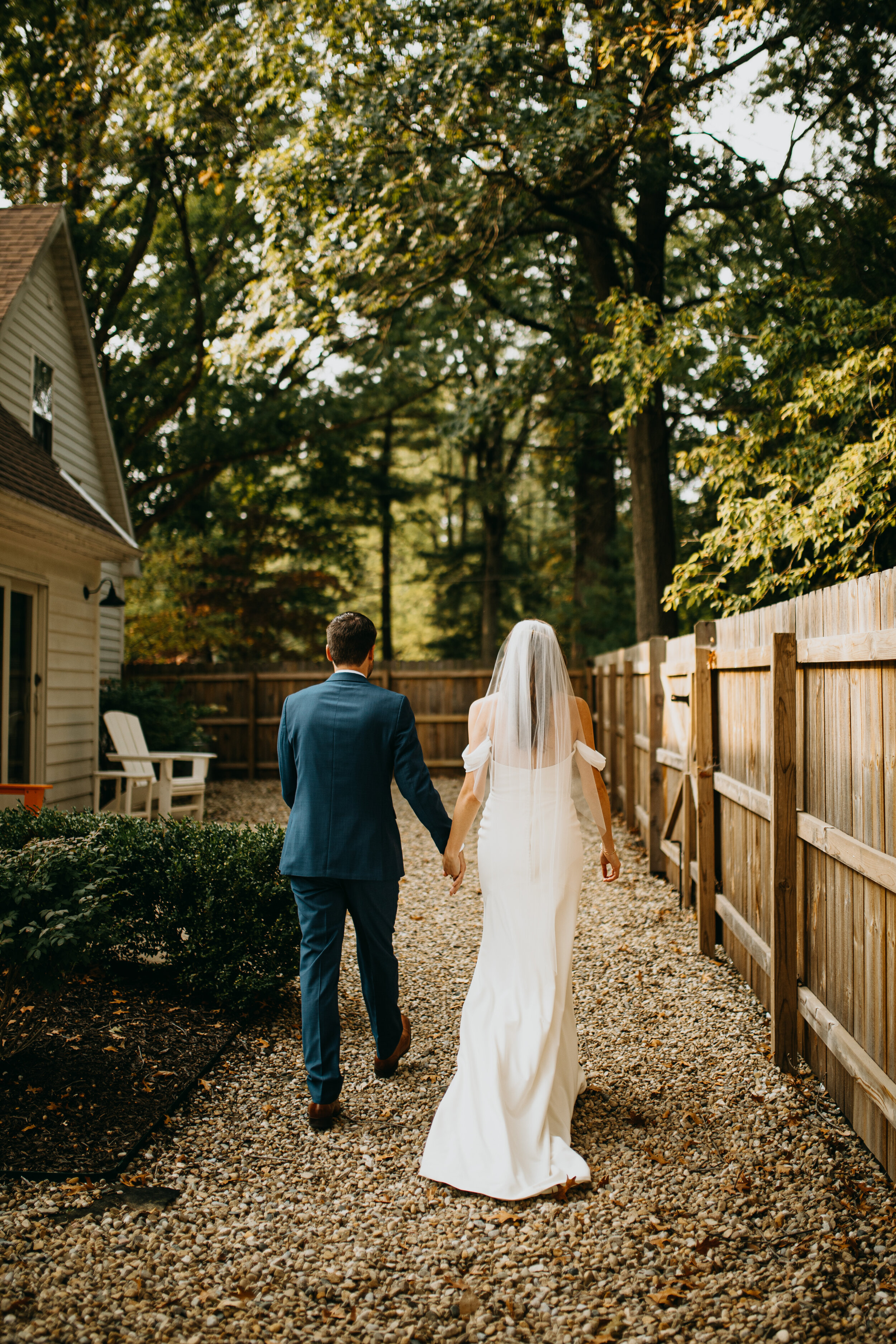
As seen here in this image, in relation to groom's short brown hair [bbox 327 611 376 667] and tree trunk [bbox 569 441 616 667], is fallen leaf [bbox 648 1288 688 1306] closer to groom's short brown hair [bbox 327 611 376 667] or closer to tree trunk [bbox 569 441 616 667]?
groom's short brown hair [bbox 327 611 376 667]

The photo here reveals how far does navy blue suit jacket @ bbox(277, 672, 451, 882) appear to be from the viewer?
11.6 feet

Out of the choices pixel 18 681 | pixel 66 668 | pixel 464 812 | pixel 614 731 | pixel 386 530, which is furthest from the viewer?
pixel 386 530

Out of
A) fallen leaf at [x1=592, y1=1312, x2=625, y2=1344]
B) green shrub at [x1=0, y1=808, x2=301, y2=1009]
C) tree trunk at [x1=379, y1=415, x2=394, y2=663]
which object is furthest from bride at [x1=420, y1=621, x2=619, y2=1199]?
tree trunk at [x1=379, y1=415, x2=394, y2=663]

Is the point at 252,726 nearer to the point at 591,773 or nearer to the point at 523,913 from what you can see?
the point at 591,773

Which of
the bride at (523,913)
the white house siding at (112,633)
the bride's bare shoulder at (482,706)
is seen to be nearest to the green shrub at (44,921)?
the bride at (523,913)

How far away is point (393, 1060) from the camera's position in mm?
3945

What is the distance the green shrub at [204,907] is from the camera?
4.54m

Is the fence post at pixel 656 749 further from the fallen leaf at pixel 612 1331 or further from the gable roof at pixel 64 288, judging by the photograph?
the gable roof at pixel 64 288

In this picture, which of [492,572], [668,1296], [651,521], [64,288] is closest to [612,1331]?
[668,1296]

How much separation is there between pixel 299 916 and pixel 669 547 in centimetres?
916

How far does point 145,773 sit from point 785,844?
794 cm

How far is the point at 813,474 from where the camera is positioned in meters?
8.39

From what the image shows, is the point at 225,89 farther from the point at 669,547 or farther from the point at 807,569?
the point at 807,569

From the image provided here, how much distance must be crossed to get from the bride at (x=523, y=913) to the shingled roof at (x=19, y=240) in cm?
842
